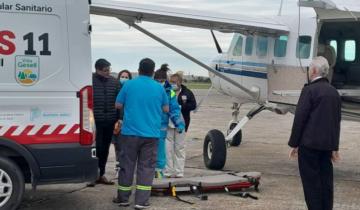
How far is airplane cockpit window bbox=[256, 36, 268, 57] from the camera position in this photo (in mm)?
10992

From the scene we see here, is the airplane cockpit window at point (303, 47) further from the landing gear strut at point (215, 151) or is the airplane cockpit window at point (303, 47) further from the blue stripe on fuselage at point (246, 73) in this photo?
the landing gear strut at point (215, 151)

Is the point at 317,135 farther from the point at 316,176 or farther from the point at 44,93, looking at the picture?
the point at 44,93

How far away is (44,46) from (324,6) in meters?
3.70

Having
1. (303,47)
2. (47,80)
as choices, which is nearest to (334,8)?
(303,47)

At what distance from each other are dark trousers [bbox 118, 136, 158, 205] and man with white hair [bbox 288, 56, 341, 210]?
176 cm

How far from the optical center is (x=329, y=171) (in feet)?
20.9

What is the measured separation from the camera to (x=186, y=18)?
32.8 ft

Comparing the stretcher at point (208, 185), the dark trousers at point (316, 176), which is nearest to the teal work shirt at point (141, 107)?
the stretcher at point (208, 185)

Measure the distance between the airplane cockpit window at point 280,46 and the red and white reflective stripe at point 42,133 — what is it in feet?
16.0

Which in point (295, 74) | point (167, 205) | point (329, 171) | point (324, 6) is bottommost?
point (167, 205)

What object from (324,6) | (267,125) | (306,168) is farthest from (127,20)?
(267,125)

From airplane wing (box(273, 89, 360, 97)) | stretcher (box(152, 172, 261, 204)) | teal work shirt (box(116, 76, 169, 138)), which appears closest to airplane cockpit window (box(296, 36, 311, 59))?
airplane wing (box(273, 89, 360, 97))

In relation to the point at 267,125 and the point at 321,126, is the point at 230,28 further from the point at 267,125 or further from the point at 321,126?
the point at 267,125

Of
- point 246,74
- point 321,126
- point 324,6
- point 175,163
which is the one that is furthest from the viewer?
point 246,74
